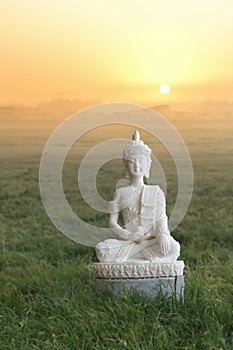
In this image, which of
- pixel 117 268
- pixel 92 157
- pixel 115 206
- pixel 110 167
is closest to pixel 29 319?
pixel 117 268

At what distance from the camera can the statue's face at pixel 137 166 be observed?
4801mm

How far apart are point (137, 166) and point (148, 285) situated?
0.75 meters

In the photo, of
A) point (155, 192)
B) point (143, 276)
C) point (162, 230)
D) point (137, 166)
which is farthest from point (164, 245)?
point (137, 166)

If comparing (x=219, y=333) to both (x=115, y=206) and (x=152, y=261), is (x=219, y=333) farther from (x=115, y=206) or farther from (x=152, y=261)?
(x=115, y=206)

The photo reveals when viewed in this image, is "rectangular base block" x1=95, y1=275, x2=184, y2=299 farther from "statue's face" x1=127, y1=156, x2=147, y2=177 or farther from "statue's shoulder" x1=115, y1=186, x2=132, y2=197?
"statue's face" x1=127, y1=156, x2=147, y2=177

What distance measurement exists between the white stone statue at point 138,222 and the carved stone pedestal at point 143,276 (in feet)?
0.20

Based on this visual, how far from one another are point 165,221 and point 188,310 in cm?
69

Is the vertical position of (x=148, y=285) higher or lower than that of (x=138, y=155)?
lower

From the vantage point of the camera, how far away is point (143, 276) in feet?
15.2

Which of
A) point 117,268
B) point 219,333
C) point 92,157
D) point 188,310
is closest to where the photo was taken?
point 219,333

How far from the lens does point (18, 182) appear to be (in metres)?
8.11

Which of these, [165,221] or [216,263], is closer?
[165,221]

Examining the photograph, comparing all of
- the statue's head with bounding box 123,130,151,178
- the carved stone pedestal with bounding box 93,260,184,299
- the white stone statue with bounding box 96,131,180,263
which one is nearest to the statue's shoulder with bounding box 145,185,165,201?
the white stone statue with bounding box 96,131,180,263

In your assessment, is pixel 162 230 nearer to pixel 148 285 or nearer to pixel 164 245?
pixel 164 245
